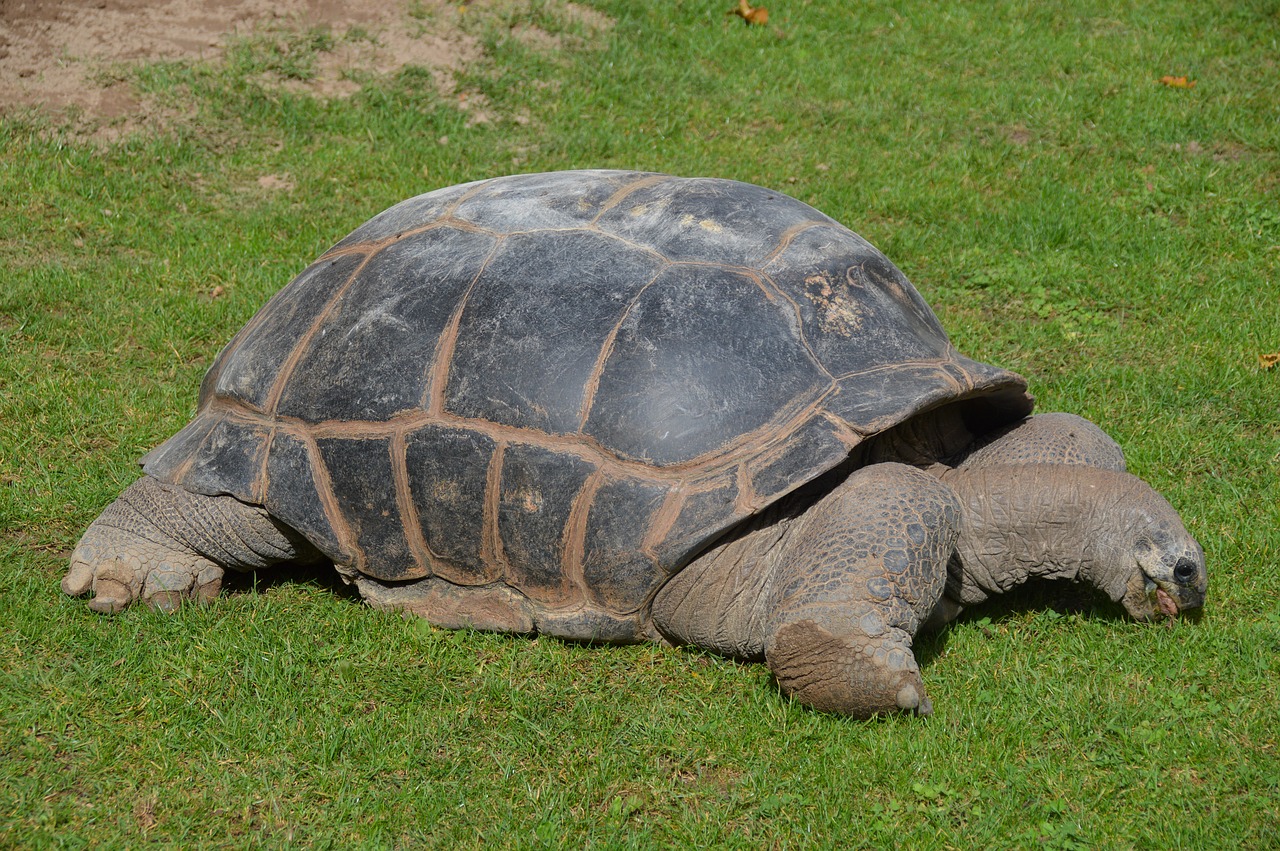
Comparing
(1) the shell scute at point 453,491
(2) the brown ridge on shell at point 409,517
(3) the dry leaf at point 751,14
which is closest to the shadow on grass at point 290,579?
(2) the brown ridge on shell at point 409,517

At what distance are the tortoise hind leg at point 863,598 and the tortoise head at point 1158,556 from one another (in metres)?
0.61

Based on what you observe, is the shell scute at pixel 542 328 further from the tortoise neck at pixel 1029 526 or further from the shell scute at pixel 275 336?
the tortoise neck at pixel 1029 526

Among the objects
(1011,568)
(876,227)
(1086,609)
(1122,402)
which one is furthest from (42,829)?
(876,227)

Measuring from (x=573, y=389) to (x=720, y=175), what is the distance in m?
3.94

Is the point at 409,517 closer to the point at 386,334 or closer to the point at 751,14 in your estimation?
the point at 386,334

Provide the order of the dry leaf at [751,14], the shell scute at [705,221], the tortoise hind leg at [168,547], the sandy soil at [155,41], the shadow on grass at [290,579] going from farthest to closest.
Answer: the dry leaf at [751,14], the sandy soil at [155,41], the shadow on grass at [290,579], the tortoise hind leg at [168,547], the shell scute at [705,221]

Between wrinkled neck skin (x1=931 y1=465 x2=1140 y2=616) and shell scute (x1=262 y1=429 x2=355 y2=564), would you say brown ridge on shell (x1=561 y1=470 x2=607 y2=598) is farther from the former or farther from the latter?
wrinkled neck skin (x1=931 y1=465 x2=1140 y2=616)

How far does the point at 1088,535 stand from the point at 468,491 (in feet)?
6.39

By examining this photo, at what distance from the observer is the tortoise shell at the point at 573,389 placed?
10.9 feet

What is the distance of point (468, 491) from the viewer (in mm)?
3488

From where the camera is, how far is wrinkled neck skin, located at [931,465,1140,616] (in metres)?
3.54

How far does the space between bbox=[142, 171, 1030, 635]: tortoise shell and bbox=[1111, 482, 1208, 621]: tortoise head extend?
581 millimetres

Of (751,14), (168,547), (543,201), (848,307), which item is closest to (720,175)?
(751,14)

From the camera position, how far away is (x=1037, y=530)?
3596 mm
